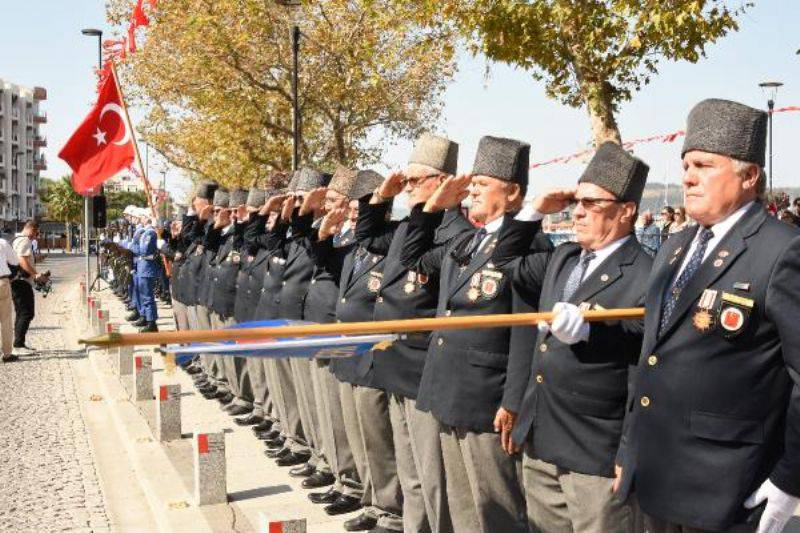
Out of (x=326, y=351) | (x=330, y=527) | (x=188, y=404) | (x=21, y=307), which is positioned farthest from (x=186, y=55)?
(x=326, y=351)

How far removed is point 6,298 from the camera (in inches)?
587

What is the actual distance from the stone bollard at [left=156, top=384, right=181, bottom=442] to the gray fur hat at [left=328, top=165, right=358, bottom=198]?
9.96ft

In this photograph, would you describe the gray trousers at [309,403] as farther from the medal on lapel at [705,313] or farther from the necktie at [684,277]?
the medal on lapel at [705,313]

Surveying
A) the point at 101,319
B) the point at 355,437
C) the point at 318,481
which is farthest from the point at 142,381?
the point at 355,437

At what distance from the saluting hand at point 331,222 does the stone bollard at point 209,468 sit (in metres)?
1.60

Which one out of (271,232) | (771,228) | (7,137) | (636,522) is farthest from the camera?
(7,137)

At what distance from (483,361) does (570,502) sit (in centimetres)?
92

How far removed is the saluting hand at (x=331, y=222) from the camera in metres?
6.95

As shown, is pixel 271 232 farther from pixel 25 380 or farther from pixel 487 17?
pixel 25 380

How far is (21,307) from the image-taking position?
1625 cm

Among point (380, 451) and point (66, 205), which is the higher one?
point (66, 205)

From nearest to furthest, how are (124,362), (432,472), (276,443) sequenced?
(432,472)
(276,443)
(124,362)

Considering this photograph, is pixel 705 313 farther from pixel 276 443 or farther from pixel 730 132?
pixel 276 443

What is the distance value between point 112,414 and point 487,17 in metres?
6.87
